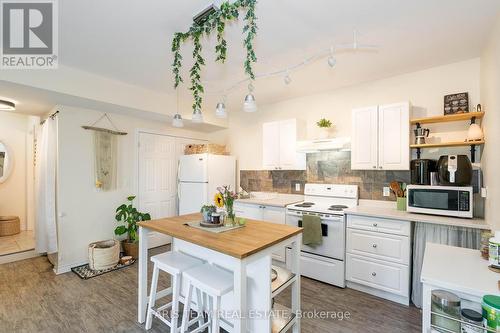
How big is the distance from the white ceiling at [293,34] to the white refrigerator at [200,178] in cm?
157

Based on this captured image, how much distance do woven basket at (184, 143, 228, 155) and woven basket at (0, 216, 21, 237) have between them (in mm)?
3624

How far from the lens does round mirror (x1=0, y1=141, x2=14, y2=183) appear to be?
15.1 feet

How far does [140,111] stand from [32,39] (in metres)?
1.53

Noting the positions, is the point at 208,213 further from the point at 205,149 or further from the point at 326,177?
the point at 205,149

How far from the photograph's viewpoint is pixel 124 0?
5.53ft

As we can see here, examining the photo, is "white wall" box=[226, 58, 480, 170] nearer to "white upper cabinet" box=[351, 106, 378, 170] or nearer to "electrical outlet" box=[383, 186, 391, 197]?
"white upper cabinet" box=[351, 106, 378, 170]

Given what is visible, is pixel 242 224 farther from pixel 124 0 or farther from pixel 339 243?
pixel 124 0

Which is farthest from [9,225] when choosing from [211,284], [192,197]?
[211,284]

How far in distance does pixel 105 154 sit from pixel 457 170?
4557 mm

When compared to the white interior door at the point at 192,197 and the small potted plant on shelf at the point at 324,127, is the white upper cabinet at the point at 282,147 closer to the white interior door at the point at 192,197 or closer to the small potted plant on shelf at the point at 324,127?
the small potted plant on shelf at the point at 324,127

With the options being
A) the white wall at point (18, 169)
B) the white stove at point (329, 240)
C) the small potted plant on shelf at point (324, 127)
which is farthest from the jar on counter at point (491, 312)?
the white wall at point (18, 169)

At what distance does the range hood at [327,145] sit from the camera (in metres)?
3.12

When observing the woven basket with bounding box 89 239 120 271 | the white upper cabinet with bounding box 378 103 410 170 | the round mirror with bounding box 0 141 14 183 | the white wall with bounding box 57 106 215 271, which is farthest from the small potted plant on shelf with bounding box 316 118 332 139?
the round mirror with bounding box 0 141 14 183

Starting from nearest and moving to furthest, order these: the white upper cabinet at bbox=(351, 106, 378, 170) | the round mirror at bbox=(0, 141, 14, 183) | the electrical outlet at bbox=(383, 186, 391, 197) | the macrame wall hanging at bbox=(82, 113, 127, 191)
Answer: the white upper cabinet at bbox=(351, 106, 378, 170), the electrical outlet at bbox=(383, 186, 391, 197), the macrame wall hanging at bbox=(82, 113, 127, 191), the round mirror at bbox=(0, 141, 14, 183)
